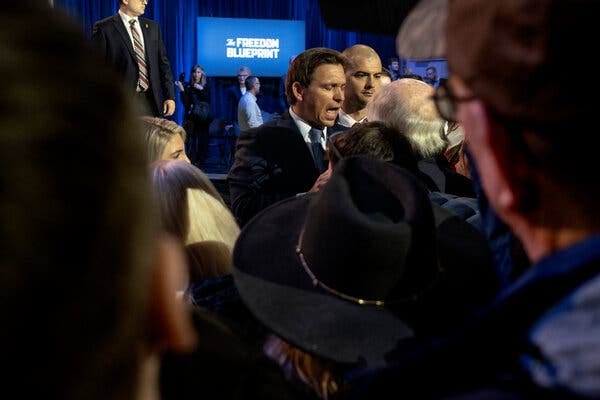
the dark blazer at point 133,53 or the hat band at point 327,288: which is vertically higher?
the dark blazer at point 133,53

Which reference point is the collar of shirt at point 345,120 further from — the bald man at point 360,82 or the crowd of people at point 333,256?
the crowd of people at point 333,256

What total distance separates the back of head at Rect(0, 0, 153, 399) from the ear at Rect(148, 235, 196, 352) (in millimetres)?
36

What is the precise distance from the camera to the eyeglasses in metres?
0.64

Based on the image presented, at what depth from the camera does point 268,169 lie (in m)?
3.04

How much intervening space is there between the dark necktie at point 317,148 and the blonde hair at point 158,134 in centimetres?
79

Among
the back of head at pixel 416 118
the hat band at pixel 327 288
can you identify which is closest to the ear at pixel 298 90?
the back of head at pixel 416 118

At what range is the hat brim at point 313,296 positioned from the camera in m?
1.10

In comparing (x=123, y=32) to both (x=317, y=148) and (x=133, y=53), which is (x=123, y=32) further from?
(x=317, y=148)

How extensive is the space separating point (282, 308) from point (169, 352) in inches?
16.8

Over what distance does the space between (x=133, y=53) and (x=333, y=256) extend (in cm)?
402

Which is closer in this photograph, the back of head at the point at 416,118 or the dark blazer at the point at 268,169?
the back of head at the point at 416,118

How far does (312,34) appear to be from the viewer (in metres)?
14.7

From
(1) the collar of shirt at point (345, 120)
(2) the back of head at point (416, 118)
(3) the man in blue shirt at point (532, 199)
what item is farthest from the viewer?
(1) the collar of shirt at point (345, 120)

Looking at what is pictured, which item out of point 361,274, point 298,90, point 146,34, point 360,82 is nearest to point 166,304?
point 361,274
